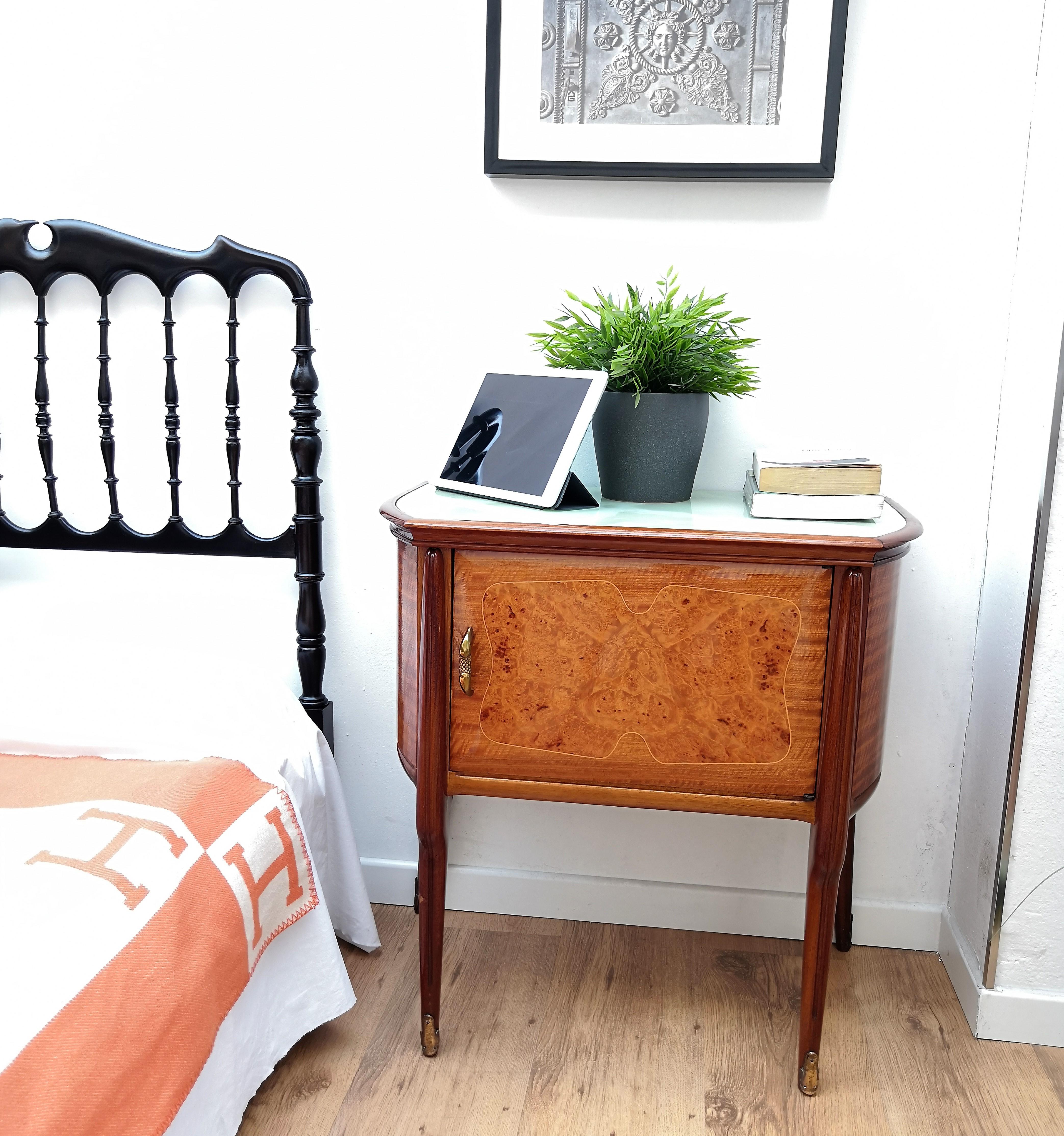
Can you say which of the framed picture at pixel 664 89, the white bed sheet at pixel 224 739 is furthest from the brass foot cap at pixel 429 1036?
the framed picture at pixel 664 89

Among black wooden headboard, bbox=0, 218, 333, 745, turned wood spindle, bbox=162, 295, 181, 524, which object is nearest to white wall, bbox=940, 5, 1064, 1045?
black wooden headboard, bbox=0, 218, 333, 745

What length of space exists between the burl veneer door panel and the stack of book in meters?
0.12

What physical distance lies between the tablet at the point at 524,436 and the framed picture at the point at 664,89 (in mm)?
407

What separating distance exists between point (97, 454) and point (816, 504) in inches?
50.0

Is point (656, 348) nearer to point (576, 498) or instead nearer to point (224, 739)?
point (576, 498)

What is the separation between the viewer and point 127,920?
94 cm

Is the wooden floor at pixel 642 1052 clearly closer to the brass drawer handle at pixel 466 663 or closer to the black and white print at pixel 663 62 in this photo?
the brass drawer handle at pixel 466 663

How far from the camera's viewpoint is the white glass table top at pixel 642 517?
1215 millimetres

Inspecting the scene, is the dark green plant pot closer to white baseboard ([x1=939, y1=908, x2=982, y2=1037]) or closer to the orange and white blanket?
the orange and white blanket

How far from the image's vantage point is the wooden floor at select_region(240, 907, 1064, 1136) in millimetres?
1292

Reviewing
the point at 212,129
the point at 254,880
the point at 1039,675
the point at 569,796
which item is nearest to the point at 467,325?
the point at 212,129

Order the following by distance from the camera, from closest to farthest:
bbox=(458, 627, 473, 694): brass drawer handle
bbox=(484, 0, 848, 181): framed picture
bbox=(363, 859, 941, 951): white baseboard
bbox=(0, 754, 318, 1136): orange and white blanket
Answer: bbox=(0, 754, 318, 1136): orange and white blanket < bbox=(458, 627, 473, 694): brass drawer handle < bbox=(484, 0, 848, 181): framed picture < bbox=(363, 859, 941, 951): white baseboard

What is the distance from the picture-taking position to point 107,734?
1.30 m

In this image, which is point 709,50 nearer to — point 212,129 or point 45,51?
point 212,129
